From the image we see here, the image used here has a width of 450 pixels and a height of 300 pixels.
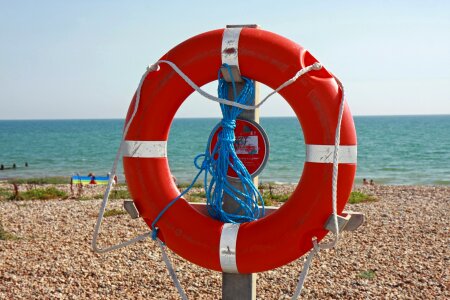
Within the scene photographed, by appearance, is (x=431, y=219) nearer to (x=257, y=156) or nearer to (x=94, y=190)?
(x=257, y=156)

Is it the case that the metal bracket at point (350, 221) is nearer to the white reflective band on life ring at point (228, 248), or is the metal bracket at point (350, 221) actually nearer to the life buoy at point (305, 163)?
the life buoy at point (305, 163)

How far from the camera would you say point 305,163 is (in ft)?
8.65

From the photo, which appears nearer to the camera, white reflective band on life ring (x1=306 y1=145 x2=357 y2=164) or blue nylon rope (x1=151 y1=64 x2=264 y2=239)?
white reflective band on life ring (x1=306 y1=145 x2=357 y2=164)

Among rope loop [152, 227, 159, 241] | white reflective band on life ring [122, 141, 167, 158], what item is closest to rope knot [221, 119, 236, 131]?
white reflective band on life ring [122, 141, 167, 158]

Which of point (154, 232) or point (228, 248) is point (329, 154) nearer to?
point (228, 248)

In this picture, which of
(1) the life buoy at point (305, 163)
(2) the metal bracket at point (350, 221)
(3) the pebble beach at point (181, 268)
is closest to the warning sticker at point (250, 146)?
(1) the life buoy at point (305, 163)

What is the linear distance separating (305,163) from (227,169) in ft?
1.25

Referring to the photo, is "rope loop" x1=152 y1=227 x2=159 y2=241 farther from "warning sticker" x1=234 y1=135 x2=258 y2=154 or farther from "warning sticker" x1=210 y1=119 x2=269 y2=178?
"warning sticker" x1=234 y1=135 x2=258 y2=154

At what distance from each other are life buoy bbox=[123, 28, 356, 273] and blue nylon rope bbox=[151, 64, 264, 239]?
0.09m

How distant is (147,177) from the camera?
109 inches

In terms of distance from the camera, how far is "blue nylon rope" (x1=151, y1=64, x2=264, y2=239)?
8.79 ft

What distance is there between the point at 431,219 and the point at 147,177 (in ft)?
16.3

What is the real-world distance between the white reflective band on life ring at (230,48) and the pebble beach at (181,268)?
6.28 ft

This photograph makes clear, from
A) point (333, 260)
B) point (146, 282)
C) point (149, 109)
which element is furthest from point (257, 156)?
point (333, 260)
